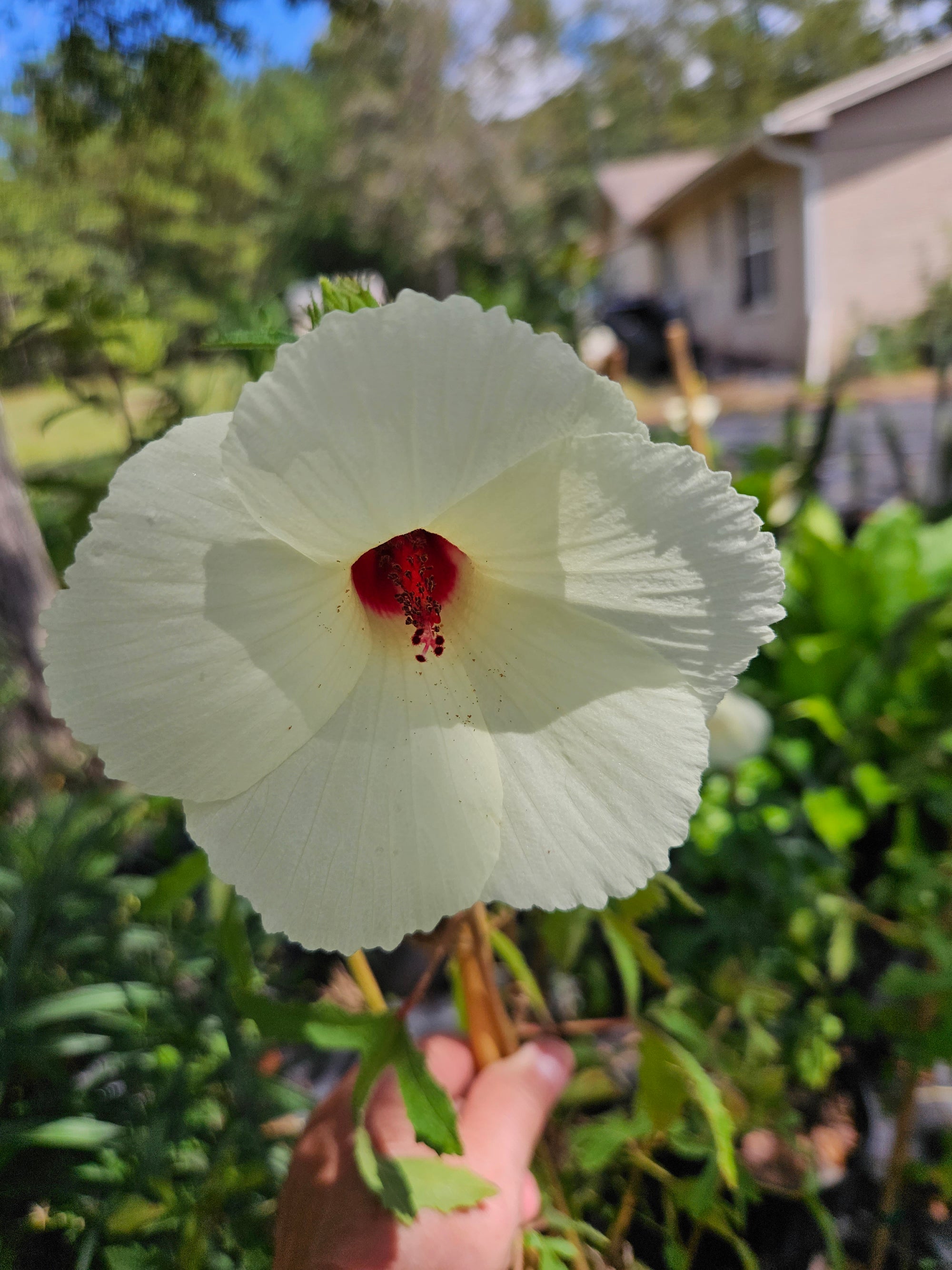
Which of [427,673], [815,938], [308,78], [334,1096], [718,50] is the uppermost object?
[308,78]

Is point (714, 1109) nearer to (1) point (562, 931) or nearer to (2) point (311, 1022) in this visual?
(1) point (562, 931)

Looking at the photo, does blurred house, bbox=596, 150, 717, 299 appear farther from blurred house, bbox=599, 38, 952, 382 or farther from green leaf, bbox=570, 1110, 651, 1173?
green leaf, bbox=570, 1110, 651, 1173

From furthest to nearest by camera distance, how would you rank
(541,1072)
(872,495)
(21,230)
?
(872,495) → (21,230) → (541,1072)

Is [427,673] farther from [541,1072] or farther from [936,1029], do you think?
[936,1029]

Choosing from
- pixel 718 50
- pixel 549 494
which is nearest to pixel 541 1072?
pixel 549 494

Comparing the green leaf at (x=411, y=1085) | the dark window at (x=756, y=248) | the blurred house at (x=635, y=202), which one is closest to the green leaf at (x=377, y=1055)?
the green leaf at (x=411, y=1085)

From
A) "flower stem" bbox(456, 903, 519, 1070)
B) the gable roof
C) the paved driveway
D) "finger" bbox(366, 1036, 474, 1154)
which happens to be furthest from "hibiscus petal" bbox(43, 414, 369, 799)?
the paved driveway

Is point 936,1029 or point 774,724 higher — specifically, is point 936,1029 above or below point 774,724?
above
